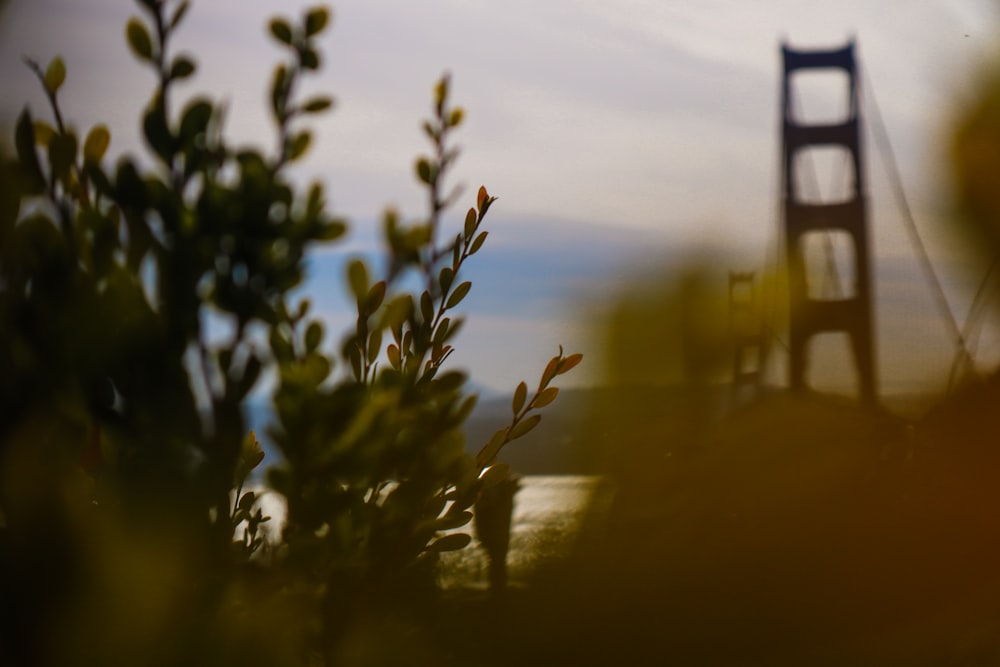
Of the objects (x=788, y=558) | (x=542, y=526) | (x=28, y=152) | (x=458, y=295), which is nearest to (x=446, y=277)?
(x=458, y=295)

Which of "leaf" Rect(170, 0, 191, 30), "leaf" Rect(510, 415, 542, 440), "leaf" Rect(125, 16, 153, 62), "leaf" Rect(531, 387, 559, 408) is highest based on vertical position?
"leaf" Rect(170, 0, 191, 30)

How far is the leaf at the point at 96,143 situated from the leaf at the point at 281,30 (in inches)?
9.7

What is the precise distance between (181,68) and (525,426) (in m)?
0.72

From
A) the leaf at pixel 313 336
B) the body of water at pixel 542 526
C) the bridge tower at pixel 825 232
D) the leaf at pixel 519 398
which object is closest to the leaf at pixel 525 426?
the leaf at pixel 519 398

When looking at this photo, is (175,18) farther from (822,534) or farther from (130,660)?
(822,534)

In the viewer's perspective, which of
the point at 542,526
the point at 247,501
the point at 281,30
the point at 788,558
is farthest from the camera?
the point at 788,558

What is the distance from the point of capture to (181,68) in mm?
1081

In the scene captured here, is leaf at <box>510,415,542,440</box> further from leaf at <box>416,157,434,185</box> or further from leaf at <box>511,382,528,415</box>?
leaf at <box>416,157,434,185</box>

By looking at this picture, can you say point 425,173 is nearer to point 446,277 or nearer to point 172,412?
point 446,277

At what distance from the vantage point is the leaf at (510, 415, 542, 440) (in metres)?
1.42

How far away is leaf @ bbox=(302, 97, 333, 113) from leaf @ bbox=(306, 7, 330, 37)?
8 cm

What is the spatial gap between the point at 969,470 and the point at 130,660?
319 inches

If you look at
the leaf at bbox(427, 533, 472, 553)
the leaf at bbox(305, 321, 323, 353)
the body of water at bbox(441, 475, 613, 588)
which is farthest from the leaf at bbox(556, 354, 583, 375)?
the body of water at bbox(441, 475, 613, 588)

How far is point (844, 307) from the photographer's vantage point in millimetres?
16750
